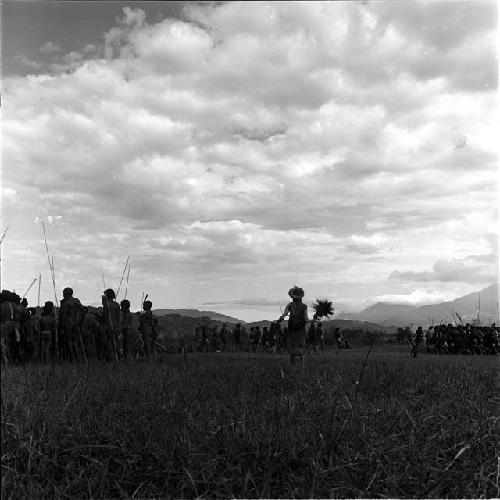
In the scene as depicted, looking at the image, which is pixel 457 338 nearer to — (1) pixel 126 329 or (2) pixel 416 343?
(2) pixel 416 343

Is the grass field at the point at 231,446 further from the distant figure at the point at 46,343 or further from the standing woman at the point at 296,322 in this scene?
the standing woman at the point at 296,322

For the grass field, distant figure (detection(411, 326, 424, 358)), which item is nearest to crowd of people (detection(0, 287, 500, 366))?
distant figure (detection(411, 326, 424, 358))

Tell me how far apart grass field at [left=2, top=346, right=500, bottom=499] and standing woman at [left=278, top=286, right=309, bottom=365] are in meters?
5.84

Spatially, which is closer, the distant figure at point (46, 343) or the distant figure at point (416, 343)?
the distant figure at point (46, 343)

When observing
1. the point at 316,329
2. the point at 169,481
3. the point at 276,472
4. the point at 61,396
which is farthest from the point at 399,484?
the point at 316,329

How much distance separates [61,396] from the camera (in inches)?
214

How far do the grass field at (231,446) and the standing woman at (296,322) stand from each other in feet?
19.2

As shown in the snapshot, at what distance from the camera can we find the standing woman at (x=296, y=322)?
40.0 feet

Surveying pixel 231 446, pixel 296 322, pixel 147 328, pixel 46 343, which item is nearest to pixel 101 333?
pixel 147 328

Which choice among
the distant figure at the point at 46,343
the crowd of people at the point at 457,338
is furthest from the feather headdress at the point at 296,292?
the crowd of people at the point at 457,338

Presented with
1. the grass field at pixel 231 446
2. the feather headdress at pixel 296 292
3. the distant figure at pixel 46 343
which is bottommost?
the grass field at pixel 231 446

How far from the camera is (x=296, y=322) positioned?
12.2 m

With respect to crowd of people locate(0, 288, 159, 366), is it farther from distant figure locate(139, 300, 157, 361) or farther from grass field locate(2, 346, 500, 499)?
grass field locate(2, 346, 500, 499)

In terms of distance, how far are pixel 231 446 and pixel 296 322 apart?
776cm
